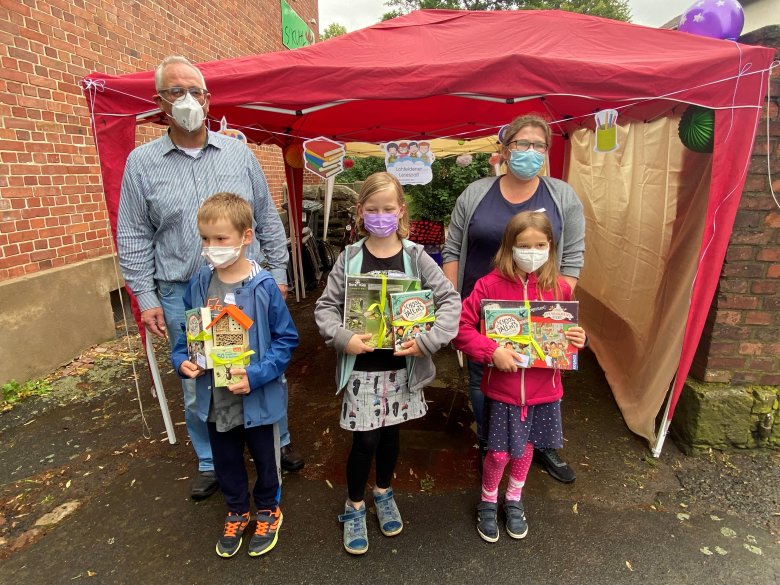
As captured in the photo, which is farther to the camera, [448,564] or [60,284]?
[60,284]

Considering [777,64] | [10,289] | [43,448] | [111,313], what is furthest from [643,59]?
[111,313]

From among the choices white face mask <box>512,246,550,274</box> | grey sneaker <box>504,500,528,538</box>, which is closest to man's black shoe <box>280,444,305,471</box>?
grey sneaker <box>504,500,528,538</box>

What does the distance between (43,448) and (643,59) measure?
187 inches

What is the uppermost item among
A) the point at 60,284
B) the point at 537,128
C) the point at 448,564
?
the point at 537,128

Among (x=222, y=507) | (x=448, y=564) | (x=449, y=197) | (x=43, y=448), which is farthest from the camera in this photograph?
(x=449, y=197)

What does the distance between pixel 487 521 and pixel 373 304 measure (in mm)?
1331

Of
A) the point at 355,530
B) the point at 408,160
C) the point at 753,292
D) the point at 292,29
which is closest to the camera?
the point at 355,530

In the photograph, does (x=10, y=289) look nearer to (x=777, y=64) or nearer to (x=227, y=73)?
(x=227, y=73)

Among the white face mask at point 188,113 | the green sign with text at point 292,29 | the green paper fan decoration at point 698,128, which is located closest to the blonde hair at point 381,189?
the white face mask at point 188,113

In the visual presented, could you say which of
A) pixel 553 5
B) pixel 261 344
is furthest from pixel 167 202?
Result: pixel 553 5

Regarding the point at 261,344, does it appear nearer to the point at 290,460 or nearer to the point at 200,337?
the point at 200,337

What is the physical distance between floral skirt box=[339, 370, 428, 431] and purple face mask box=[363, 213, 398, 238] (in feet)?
2.16

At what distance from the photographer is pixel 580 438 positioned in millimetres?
3252

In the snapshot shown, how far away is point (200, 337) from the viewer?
193cm
